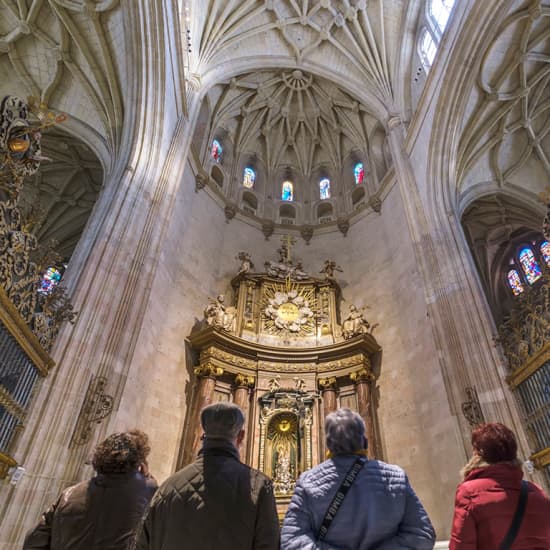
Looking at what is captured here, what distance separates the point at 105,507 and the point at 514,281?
17.9 meters

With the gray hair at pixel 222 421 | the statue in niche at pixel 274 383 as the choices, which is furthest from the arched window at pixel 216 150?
the gray hair at pixel 222 421

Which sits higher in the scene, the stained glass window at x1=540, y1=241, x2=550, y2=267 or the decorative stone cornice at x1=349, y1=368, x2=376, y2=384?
the stained glass window at x1=540, y1=241, x2=550, y2=267

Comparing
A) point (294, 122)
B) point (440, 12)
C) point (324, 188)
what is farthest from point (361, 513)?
point (294, 122)

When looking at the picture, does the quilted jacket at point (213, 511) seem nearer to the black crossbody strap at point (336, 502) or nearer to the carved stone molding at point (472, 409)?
Answer: the black crossbody strap at point (336, 502)

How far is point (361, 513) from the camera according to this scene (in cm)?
203

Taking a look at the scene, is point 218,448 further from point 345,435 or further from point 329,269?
point 329,269

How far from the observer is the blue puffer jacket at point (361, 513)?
201cm

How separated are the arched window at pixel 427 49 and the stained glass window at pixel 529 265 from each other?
27.1 ft

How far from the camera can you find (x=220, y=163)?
18.2 metres

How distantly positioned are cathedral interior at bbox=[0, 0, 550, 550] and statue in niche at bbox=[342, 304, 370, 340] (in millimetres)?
107

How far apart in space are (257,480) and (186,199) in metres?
13.2

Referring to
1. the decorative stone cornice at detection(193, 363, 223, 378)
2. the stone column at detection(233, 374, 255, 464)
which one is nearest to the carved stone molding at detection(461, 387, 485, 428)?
the stone column at detection(233, 374, 255, 464)

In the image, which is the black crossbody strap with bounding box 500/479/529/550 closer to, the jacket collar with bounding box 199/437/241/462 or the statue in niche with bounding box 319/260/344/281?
the jacket collar with bounding box 199/437/241/462

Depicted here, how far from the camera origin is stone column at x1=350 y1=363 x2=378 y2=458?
11.1 metres
